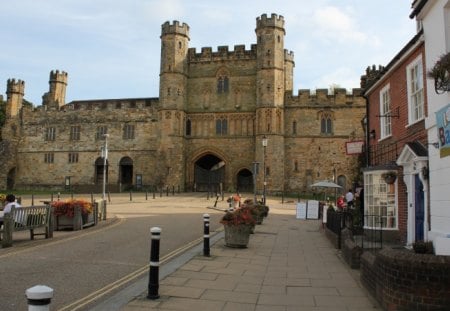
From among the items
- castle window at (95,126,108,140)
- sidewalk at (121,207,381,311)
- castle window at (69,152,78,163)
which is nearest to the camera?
sidewalk at (121,207,381,311)

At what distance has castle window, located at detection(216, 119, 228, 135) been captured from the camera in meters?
48.8

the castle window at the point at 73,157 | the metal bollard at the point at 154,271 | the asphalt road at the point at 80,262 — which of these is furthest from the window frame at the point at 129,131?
the metal bollard at the point at 154,271

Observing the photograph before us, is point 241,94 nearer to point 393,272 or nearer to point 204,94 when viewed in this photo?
point 204,94

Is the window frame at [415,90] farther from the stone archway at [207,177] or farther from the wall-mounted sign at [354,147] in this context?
the stone archway at [207,177]

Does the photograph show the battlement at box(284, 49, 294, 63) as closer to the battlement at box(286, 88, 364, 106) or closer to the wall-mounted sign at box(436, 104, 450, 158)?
the battlement at box(286, 88, 364, 106)

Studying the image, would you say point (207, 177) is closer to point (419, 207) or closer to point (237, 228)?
point (237, 228)

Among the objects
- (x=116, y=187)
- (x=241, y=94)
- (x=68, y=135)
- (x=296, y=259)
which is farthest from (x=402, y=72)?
(x=68, y=135)

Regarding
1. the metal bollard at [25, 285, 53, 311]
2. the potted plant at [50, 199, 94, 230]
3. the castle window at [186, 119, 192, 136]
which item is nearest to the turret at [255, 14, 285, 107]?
the castle window at [186, 119, 192, 136]

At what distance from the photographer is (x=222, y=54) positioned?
49500 millimetres

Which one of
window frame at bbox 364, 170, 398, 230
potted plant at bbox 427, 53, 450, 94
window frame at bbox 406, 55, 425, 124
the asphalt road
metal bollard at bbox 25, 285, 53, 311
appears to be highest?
window frame at bbox 406, 55, 425, 124

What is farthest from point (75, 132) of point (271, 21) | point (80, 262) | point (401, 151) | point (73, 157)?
point (401, 151)

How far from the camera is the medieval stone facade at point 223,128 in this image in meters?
46.1

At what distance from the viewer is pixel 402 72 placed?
43.4 feet

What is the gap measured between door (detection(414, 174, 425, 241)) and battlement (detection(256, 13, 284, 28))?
36925 millimetres
